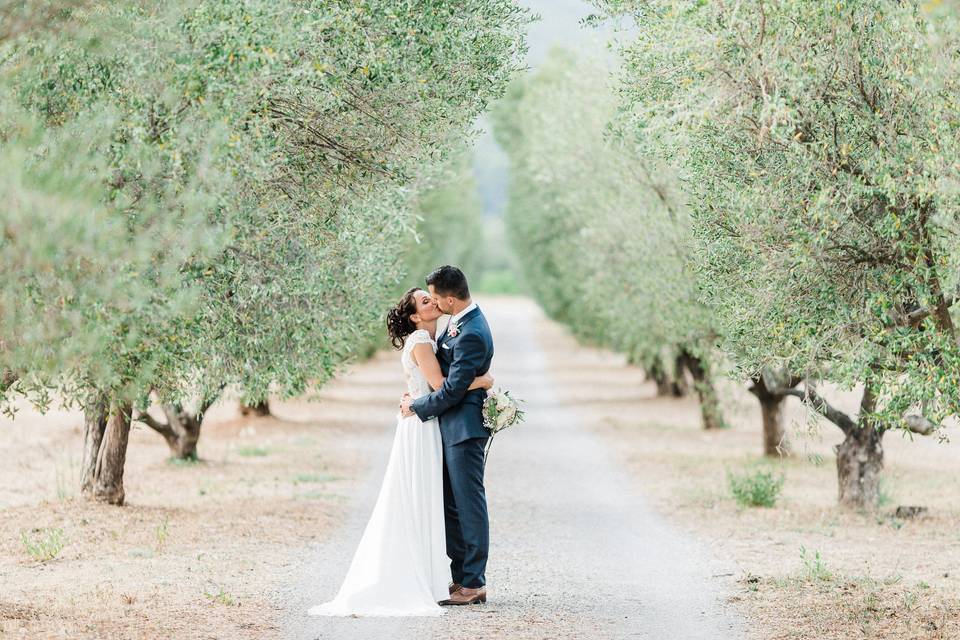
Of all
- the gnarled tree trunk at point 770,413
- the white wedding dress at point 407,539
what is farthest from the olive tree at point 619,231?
the white wedding dress at point 407,539

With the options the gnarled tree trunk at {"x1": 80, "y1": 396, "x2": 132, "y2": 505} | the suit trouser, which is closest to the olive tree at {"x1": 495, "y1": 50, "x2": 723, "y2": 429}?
the suit trouser

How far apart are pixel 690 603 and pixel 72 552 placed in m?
5.64

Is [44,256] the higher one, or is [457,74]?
[457,74]

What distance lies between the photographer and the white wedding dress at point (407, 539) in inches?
331

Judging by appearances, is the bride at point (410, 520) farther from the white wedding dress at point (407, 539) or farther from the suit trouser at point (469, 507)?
the suit trouser at point (469, 507)

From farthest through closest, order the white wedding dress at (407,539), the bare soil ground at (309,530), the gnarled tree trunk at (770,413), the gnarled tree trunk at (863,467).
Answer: the gnarled tree trunk at (770,413) < the gnarled tree trunk at (863,467) < the bare soil ground at (309,530) < the white wedding dress at (407,539)

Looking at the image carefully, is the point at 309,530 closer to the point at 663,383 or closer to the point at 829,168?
the point at 829,168

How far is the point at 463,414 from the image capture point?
28.5 ft

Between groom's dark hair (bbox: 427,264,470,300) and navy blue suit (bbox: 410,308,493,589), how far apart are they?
0.61ft

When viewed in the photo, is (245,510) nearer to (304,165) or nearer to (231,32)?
(304,165)

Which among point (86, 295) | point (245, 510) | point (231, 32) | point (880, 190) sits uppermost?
point (231, 32)

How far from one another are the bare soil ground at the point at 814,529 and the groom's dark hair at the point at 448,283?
2689 millimetres

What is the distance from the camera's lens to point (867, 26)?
7.54 meters

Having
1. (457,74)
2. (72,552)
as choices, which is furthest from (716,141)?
(72,552)
